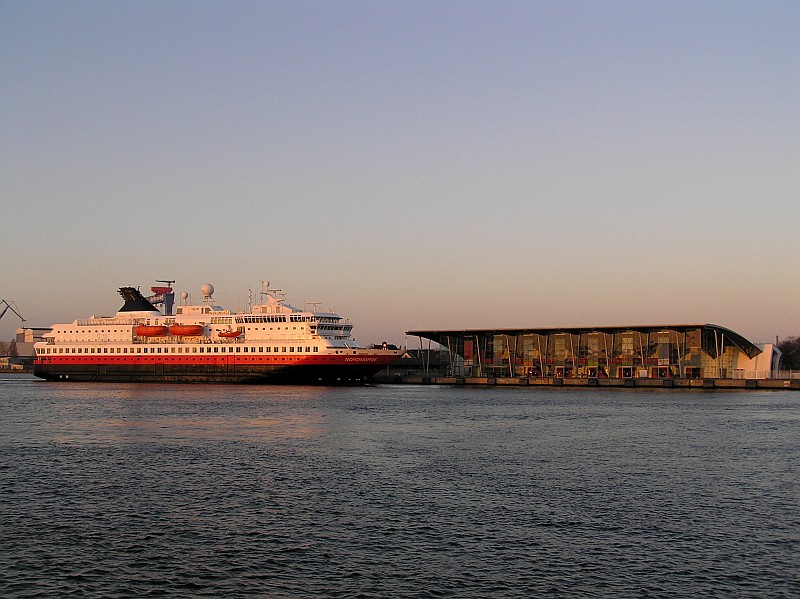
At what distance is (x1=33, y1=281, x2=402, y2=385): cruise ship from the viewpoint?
87375 mm

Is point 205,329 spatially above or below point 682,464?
above

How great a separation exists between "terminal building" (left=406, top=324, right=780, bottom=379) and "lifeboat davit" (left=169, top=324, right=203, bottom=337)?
2599 cm

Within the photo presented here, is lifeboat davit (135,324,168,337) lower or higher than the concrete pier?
higher

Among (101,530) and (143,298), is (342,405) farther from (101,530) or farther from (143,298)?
(143,298)

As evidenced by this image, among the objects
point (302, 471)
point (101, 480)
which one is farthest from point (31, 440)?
point (302, 471)

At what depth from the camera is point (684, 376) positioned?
8881 centimetres

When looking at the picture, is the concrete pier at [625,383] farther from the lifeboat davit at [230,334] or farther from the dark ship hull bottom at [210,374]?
the lifeboat davit at [230,334]

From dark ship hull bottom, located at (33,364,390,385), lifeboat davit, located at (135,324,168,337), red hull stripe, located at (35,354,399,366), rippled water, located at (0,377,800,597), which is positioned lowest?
rippled water, located at (0,377,800,597)

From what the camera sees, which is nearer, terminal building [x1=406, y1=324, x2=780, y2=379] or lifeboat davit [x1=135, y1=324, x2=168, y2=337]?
terminal building [x1=406, y1=324, x2=780, y2=379]

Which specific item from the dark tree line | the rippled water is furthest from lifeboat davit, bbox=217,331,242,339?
the dark tree line

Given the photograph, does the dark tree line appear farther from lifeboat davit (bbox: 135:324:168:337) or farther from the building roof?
lifeboat davit (bbox: 135:324:168:337)

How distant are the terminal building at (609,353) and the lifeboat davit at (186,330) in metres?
26.0

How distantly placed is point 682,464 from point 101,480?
68.7 ft

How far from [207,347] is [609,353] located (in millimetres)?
44036
